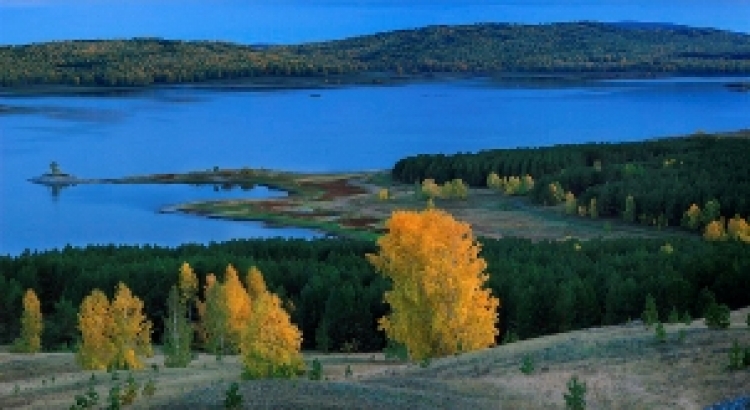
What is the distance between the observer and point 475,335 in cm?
3809

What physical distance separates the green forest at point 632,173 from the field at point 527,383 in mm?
80245

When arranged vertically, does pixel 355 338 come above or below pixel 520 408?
below

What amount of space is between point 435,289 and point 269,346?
437 inches

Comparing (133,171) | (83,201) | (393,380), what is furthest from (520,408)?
(133,171)

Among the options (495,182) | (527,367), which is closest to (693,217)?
(495,182)

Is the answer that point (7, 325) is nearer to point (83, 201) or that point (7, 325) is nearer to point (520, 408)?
point (520, 408)

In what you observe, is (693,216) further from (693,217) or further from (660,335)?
(660,335)

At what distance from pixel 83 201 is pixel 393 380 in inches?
4176

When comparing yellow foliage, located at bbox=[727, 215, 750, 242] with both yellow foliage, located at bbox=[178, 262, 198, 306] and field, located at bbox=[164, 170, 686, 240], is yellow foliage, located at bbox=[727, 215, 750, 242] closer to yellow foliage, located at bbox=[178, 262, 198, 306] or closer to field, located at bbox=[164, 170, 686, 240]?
field, located at bbox=[164, 170, 686, 240]

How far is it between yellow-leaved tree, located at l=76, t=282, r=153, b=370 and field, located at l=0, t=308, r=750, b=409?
7.70 metres

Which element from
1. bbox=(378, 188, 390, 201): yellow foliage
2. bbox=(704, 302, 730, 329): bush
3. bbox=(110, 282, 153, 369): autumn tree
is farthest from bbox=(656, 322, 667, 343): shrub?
bbox=(378, 188, 390, 201): yellow foliage

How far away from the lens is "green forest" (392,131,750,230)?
360 ft

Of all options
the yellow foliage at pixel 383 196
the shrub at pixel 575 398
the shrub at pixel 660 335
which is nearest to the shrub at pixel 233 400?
the shrub at pixel 575 398

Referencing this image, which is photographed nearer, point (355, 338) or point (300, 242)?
point (355, 338)
